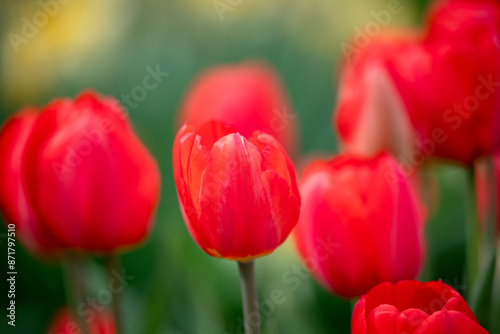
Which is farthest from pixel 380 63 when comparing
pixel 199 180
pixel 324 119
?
pixel 324 119

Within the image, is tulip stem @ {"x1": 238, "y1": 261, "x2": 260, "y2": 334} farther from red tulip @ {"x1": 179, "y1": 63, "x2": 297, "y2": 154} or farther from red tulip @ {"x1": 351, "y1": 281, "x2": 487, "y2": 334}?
red tulip @ {"x1": 179, "y1": 63, "x2": 297, "y2": 154}

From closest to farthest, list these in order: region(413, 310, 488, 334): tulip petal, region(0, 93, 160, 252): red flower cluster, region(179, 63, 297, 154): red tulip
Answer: region(413, 310, 488, 334): tulip petal → region(0, 93, 160, 252): red flower cluster → region(179, 63, 297, 154): red tulip

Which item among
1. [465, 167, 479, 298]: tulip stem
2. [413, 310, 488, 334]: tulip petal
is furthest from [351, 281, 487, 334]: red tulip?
[465, 167, 479, 298]: tulip stem

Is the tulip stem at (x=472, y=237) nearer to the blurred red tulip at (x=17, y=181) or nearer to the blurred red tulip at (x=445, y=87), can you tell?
the blurred red tulip at (x=445, y=87)

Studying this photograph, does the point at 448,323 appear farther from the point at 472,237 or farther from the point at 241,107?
the point at 241,107

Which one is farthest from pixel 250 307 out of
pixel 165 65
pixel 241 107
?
pixel 165 65

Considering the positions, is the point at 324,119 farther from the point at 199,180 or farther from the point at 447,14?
the point at 199,180
